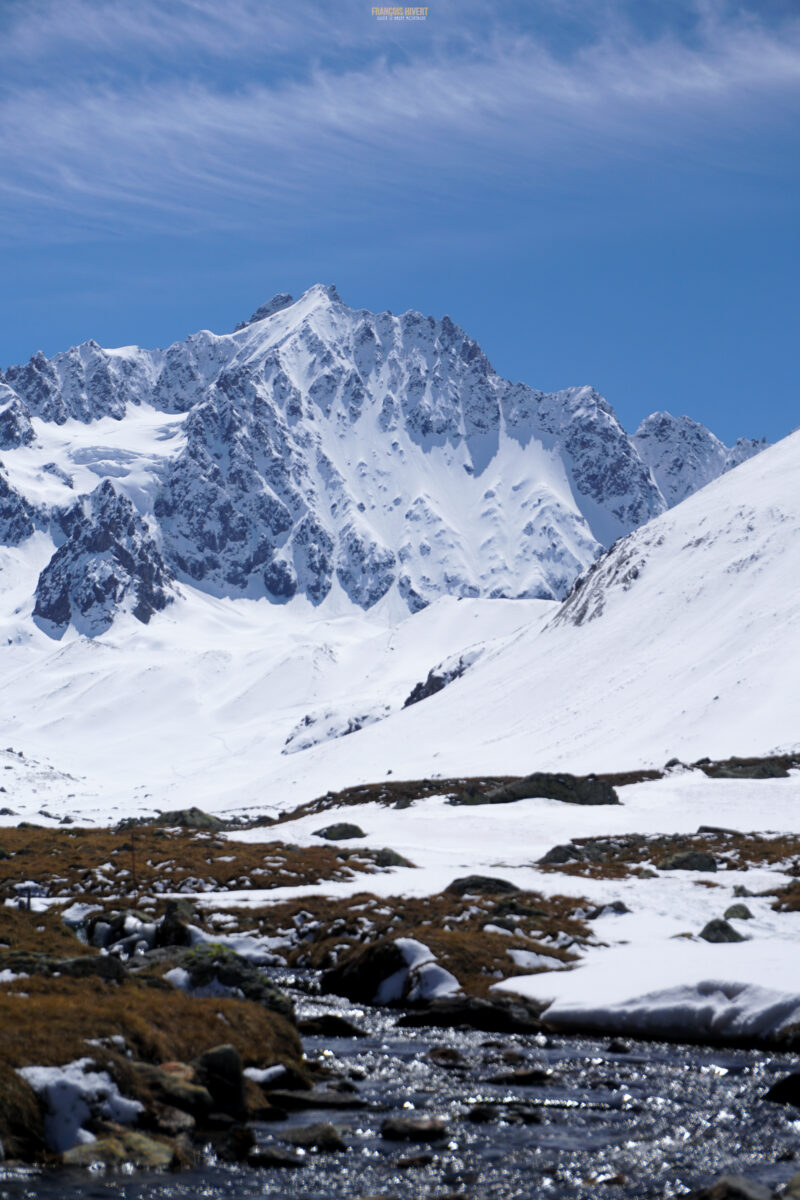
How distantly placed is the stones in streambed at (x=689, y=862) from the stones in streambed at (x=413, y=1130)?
3036 centimetres

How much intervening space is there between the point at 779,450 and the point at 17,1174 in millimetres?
189665

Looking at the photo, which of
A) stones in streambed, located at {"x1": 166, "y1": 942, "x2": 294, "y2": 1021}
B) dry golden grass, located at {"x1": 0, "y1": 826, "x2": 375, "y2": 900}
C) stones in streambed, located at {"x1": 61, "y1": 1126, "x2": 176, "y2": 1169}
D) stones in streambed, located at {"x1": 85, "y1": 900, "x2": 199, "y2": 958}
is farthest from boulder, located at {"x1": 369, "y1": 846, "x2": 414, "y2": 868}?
stones in streambed, located at {"x1": 61, "y1": 1126, "x2": 176, "y2": 1169}

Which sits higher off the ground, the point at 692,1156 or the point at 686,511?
the point at 686,511

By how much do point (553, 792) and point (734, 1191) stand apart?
66606 mm

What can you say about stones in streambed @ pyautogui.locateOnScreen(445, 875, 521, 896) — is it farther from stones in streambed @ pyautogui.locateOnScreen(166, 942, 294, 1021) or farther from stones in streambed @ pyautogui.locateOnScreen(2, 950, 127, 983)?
stones in streambed @ pyautogui.locateOnScreen(2, 950, 127, 983)

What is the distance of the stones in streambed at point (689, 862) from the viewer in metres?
44.7

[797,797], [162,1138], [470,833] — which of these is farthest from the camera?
[797,797]

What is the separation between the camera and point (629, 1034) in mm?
23578

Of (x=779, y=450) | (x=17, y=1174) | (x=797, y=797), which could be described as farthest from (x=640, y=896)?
(x=779, y=450)

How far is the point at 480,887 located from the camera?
3944 cm

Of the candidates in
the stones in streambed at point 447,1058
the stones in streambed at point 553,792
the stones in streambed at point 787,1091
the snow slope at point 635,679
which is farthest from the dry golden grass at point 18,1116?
the snow slope at point 635,679

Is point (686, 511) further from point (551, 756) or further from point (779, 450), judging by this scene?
point (551, 756)

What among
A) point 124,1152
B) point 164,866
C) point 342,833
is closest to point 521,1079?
point 124,1152

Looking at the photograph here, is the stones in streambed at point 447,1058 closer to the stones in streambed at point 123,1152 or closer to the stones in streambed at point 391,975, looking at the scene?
the stones in streambed at point 391,975
